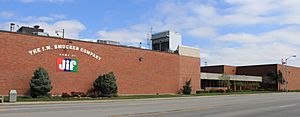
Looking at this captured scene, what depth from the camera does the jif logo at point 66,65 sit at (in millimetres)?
37344

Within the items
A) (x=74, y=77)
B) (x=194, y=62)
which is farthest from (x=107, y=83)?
(x=194, y=62)

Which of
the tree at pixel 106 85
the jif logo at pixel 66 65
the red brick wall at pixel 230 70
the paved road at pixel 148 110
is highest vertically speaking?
the red brick wall at pixel 230 70

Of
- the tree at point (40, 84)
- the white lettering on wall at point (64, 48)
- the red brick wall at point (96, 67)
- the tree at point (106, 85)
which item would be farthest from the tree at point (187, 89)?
the tree at point (40, 84)

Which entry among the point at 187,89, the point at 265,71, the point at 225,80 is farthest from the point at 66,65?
the point at 265,71

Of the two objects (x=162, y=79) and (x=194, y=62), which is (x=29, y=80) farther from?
(x=194, y=62)

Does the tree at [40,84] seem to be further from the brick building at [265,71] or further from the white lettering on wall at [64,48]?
the brick building at [265,71]

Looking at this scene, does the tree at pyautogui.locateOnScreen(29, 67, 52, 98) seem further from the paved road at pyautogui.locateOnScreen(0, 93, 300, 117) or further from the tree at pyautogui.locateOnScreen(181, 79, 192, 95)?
the tree at pyautogui.locateOnScreen(181, 79, 192, 95)

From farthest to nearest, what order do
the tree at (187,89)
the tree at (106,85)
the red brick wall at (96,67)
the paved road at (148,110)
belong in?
the tree at (187,89)
the tree at (106,85)
the red brick wall at (96,67)
the paved road at (148,110)

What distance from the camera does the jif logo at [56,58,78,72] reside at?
37.3 meters

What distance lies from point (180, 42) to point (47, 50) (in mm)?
28021

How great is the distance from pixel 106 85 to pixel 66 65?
4889 mm

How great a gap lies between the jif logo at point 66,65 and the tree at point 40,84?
3.06 meters

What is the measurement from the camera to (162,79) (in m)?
50.5

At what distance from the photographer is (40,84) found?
33500 mm
